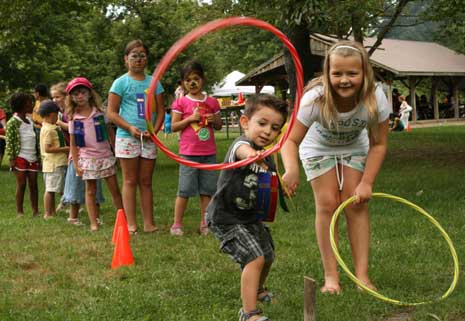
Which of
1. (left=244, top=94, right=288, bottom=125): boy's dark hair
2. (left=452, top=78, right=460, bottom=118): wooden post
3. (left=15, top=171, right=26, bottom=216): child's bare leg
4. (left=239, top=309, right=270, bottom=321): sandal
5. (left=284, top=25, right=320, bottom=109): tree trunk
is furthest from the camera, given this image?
(left=452, top=78, right=460, bottom=118): wooden post

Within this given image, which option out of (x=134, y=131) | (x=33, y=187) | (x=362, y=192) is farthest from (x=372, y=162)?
(x=33, y=187)

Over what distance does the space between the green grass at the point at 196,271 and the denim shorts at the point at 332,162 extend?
88 cm

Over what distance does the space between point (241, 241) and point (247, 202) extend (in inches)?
9.9

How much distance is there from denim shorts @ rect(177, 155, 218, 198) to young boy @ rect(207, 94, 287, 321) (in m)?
2.86

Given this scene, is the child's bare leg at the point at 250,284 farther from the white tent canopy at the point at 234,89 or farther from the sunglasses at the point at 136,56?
the white tent canopy at the point at 234,89

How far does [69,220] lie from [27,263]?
8.13 ft

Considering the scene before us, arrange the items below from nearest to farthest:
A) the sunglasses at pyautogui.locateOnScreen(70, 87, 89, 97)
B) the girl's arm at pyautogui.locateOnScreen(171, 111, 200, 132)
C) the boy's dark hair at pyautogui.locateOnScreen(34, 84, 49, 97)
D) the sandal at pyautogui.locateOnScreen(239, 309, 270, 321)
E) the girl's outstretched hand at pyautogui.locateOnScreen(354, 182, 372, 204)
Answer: the sandal at pyautogui.locateOnScreen(239, 309, 270, 321), the girl's outstretched hand at pyautogui.locateOnScreen(354, 182, 372, 204), the girl's arm at pyautogui.locateOnScreen(171, 111, 200, 132), the sunglasses at pyautogui.locateOnScreen(70, 87, 89, 97), the boy's dark hair at pyautogui.locateOnScreen(34, 84, 49, 97)

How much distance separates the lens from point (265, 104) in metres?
4.38

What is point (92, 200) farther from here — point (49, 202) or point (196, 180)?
point (49, 202)

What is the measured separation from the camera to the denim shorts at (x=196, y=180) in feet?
24.4

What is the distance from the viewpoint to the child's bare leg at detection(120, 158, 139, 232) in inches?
298

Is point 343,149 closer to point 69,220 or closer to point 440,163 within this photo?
point 69,220

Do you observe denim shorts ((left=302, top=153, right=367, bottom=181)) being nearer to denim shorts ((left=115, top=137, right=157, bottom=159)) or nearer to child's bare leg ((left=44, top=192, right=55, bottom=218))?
denim shorts ((left=115, top=137, right=157, bottom=159))

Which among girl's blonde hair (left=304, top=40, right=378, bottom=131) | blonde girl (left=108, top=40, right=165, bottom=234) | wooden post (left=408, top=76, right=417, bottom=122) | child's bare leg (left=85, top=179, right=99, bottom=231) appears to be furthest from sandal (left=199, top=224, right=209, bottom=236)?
wooden post (left=408, top=76, right=417, bottom=122)
